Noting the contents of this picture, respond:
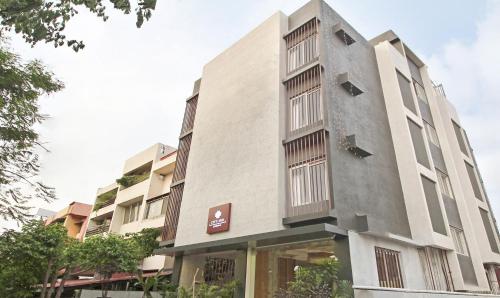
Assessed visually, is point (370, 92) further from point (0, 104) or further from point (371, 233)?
point (0, 104)

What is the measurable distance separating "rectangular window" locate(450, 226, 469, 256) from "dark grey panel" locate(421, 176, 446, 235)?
69.5 inches

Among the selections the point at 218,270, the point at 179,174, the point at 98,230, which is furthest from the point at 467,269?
the point at 98,230

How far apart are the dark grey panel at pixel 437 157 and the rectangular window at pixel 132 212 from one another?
21084 mm

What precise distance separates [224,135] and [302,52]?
5391 millimetres

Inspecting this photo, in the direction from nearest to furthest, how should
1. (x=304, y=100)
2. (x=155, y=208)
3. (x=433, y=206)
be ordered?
(x=304, y=100)
(x=433, y=206)
(x=155, y=208)

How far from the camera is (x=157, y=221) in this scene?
22.5 m

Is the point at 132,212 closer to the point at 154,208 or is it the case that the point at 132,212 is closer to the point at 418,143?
the point at 154,208

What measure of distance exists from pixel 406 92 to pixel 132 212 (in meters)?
22.2

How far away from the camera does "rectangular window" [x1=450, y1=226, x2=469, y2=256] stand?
15.4m

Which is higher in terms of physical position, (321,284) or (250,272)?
(250,272)

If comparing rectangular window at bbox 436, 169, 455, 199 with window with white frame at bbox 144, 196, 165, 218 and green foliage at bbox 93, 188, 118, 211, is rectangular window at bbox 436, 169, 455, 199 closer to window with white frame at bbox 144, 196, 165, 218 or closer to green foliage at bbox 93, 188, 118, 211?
window with white frame at bbox 144, 196, 165, 218

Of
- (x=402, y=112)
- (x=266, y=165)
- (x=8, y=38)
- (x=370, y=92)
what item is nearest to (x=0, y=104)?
(x=8, y=38)

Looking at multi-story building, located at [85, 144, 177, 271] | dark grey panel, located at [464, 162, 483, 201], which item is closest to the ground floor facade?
dark grey panel, located at [464, 162, 483, 201]

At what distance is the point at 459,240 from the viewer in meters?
15.8
